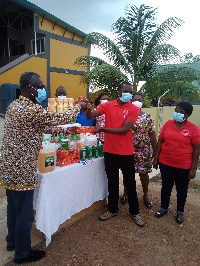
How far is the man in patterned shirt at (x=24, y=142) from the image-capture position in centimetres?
191

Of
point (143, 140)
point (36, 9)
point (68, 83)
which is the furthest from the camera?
point (68, 83)

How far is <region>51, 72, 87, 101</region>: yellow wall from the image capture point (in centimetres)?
1431

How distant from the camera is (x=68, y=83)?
1530 cm

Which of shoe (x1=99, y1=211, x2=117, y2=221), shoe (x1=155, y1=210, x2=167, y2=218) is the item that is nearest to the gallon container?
shoe (x1=99, y1=211, x2=117, y2=221)

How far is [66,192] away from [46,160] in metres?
0.56

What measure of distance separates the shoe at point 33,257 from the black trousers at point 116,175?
116 centimetres

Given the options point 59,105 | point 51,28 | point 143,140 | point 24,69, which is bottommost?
point 143,140

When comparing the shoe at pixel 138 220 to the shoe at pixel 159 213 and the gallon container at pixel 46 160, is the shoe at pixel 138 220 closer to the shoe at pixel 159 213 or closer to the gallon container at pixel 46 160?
the shoe at pixel 159 213

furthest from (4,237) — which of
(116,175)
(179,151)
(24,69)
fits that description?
(24,69)

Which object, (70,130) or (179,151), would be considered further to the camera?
(179,151)

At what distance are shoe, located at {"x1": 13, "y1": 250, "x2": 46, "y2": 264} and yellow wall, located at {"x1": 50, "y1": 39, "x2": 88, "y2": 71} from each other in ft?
43.2

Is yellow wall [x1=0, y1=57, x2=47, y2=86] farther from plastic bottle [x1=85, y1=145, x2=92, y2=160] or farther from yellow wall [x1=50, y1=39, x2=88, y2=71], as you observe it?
plastic bottle [x1=85, y1=145, x2=92, y2=160]

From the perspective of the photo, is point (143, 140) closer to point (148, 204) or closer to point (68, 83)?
point (148, 204)

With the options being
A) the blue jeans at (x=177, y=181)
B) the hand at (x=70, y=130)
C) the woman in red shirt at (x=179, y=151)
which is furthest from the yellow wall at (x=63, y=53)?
the blue jeans at (x=177, y=181)
